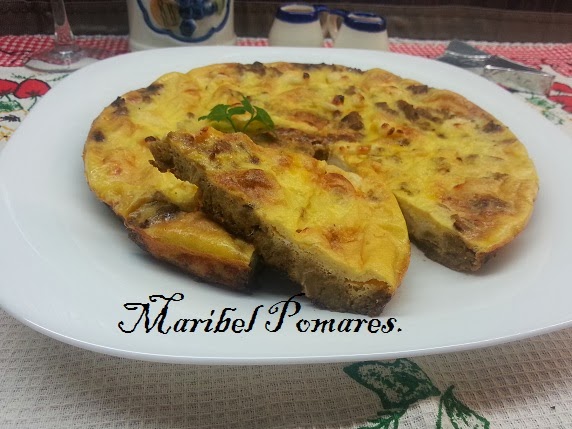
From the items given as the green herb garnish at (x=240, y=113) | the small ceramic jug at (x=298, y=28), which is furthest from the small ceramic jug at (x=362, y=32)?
the green herb garnish at (x=240, y=113)

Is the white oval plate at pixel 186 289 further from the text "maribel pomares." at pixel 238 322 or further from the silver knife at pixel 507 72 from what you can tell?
the silver knife at pixel 507 72

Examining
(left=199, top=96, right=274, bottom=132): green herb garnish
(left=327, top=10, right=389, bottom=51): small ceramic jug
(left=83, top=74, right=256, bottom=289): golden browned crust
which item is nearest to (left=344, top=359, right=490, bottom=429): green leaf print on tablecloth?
(left=83, top=74, right=256, bottom=289): golden browned crust

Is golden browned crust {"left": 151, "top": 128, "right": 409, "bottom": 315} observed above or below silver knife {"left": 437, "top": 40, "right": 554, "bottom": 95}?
above

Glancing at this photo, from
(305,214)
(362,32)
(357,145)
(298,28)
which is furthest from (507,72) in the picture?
(305,214)

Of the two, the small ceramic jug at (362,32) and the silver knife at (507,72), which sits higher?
the small ceramic jug at (362,32)

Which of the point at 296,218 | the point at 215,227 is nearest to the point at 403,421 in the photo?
the point at 296,218

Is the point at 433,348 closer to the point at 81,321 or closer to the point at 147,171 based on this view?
the point at 81,321

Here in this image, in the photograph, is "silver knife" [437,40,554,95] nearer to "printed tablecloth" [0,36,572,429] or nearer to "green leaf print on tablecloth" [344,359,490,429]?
"printed tablecloth" [0,36,572,429]
